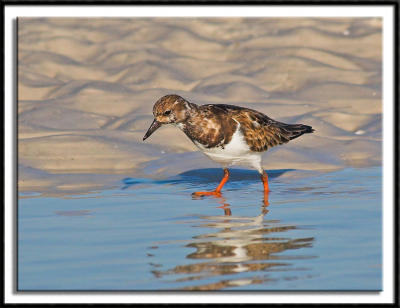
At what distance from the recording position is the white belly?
8555mm

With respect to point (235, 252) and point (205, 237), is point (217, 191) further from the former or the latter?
point (235, 252)

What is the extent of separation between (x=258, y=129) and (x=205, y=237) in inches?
94.0

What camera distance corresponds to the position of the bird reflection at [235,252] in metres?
5.64

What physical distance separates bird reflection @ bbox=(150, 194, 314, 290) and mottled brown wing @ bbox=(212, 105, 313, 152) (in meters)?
A: 1.27

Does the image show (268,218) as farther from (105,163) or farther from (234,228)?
(105,163)

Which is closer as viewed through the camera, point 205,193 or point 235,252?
point 235,252

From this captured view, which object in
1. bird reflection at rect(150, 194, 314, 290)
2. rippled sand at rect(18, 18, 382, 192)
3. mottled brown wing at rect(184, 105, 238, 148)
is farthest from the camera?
rippled sand at rect(18, 18, 382, 192)

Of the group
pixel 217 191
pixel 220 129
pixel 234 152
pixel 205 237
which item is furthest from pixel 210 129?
pixel 205 237

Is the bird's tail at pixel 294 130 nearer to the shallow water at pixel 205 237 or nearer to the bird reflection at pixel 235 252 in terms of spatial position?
the shallow water at pixel 205 237

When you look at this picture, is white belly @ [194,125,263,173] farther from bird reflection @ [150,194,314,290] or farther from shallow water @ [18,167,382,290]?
bird reflection @ [150,194,314,290]

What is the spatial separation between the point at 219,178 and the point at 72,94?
4.55 metres

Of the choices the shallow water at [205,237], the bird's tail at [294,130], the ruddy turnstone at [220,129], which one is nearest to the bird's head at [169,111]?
the ruddy turnstone at [220,129]

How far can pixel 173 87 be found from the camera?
572 inches

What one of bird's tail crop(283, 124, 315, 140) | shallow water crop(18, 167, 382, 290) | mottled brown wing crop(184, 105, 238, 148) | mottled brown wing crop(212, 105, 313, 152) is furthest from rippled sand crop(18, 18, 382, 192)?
mottled brown wing crop(184, 105, 238, 148)
